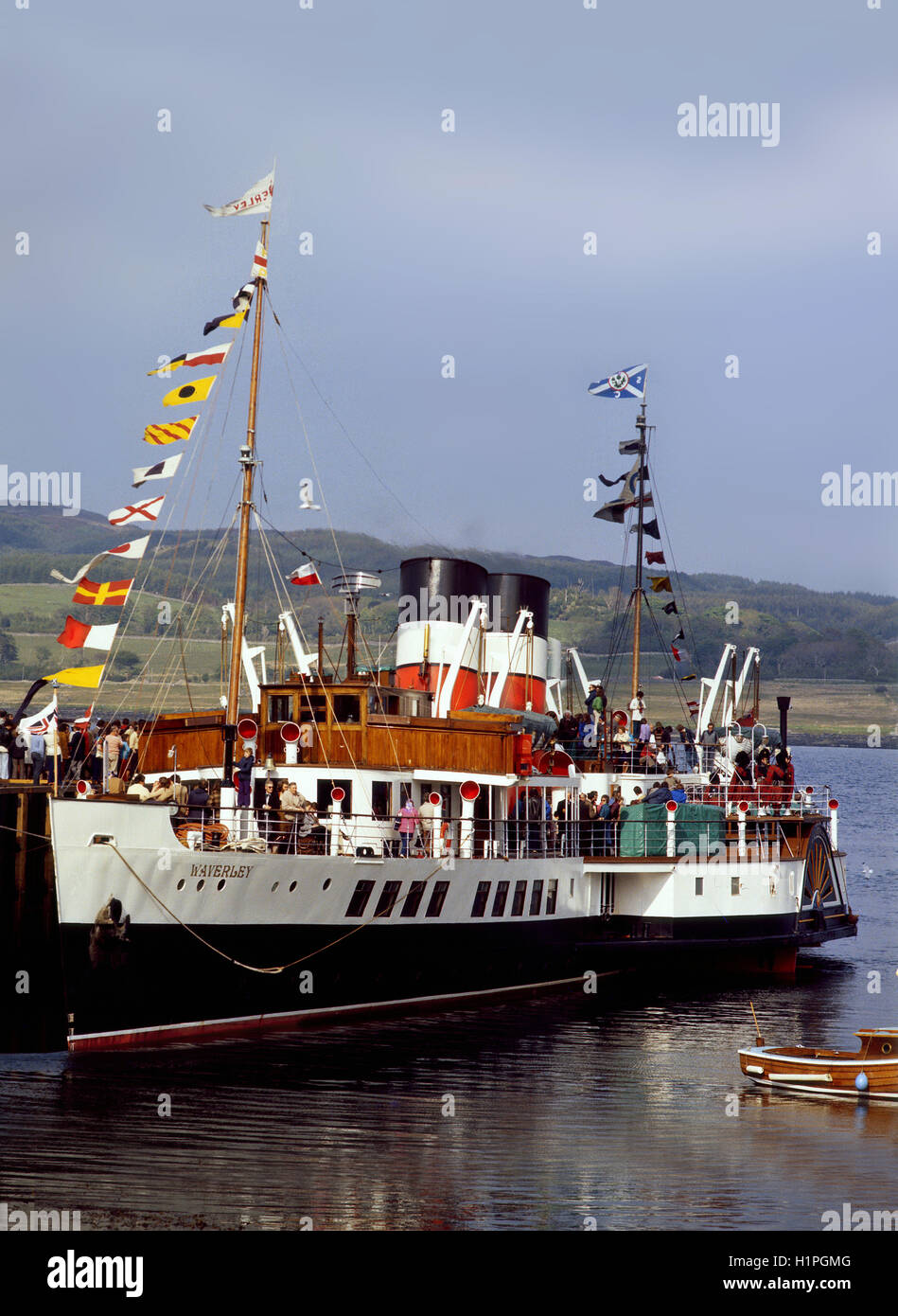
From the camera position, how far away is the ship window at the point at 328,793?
3490 cm

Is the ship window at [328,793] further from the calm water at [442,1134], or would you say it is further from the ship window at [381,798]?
the calm water at [442,1134]

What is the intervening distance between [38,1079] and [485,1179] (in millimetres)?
9444

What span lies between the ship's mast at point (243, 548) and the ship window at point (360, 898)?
3.89m

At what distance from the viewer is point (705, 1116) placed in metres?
26.9

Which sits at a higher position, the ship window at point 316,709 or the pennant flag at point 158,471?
the pennant flag at point 158,471

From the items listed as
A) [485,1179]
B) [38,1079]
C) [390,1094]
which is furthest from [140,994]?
[485,1179]

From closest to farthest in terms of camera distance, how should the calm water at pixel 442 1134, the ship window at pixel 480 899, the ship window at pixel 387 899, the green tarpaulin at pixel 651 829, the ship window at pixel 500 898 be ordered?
1. the calm water at pixel 442 1134
2. the ship window at pixel 387 899
3. the ship window at pixel 480 899
4. the ship window at pixel 500 898
5. the green tarpaulin at pixel 651 829

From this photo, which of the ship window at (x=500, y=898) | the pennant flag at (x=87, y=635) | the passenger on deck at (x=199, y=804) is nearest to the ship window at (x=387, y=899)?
the ship window at (x=500, y=898)

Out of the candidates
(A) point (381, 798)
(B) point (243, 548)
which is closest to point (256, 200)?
(B) point (243, 548)

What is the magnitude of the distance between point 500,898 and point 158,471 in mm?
13374

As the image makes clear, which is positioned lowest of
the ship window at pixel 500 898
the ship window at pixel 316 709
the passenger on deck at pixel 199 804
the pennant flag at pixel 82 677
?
the ship window at pixel 500 898

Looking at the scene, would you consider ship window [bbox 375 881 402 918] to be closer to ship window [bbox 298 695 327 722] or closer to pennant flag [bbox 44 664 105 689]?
ship window [bbox 298 695 327 722]

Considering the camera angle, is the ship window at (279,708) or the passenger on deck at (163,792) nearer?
the passenger on deck at (163,792)

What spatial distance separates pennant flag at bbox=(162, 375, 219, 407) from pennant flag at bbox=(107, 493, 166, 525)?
207 cm
